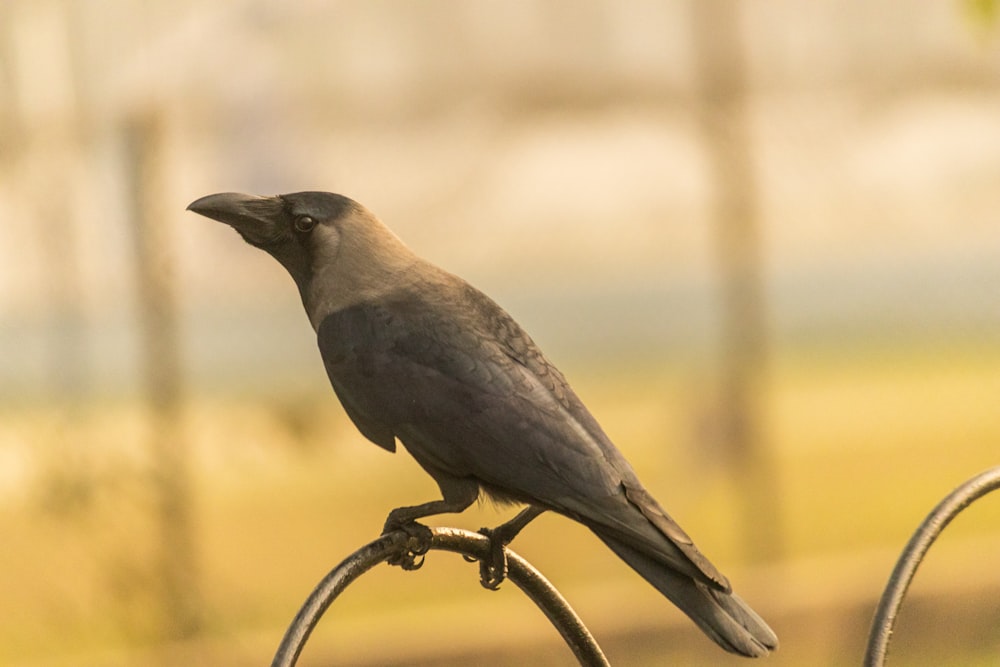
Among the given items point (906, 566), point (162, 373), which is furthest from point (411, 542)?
point (162, 373)

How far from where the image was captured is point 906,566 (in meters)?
1.74

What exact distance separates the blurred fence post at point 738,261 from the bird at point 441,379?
2.42 metres

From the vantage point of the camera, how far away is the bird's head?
6.31ft

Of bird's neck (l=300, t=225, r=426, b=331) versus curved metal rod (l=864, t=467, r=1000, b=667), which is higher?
bird's neck (l=300, t=225, r=426, b=331)

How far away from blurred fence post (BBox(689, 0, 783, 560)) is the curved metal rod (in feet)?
8.23

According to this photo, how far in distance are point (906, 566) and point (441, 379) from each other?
0.64m

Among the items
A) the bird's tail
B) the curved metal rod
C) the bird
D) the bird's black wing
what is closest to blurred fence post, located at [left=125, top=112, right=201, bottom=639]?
the bird

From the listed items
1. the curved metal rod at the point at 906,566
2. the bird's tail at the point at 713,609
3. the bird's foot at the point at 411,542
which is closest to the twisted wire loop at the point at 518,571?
the bird's foot at the point at 411,542

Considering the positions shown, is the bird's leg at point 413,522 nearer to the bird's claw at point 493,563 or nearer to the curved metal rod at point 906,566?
the bird's claw at point 493,563

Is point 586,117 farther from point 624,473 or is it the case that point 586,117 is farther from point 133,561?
point 624,473

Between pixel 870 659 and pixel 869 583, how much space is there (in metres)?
2.59

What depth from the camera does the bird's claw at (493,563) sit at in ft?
6.31

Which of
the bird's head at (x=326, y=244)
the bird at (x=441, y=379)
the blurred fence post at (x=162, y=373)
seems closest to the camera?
the bird at (x=441, y=379)

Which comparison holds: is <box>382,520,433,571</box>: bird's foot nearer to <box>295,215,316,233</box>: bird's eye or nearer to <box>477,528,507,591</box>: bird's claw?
<box>477,528,507,591</box>: bird's claw
